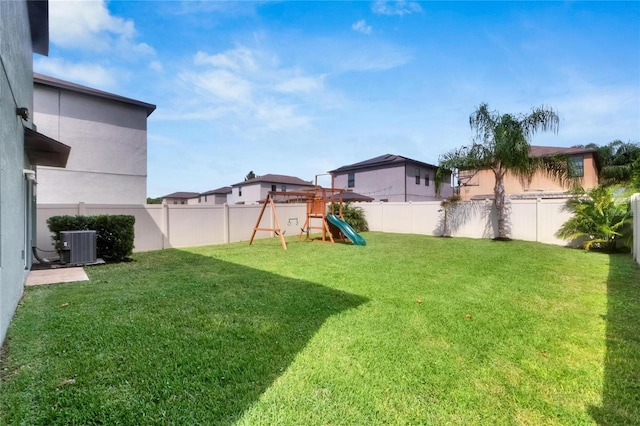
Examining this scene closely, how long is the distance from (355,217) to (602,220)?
32.4 feet

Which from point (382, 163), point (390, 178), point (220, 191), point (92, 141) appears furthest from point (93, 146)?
point (220, 191)

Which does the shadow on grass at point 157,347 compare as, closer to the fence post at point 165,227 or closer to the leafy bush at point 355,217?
the fence post at point 165,227

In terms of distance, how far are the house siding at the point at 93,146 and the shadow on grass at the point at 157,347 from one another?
10682 mm

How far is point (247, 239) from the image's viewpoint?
43.5 ft

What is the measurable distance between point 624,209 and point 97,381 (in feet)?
42.4

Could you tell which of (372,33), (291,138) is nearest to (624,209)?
(372,33)

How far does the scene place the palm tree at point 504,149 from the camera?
1141cm

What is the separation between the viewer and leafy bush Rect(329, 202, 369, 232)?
1655cm

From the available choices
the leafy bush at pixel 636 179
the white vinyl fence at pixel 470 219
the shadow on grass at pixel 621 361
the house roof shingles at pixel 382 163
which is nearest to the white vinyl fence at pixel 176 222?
the white vinyl fence at pixel 470 219

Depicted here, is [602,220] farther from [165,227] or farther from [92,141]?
[92,141]

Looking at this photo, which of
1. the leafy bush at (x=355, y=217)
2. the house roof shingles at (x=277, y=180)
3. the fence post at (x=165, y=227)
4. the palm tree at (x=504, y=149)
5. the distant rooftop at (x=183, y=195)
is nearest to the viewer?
the fence post at (x=165, y=227)

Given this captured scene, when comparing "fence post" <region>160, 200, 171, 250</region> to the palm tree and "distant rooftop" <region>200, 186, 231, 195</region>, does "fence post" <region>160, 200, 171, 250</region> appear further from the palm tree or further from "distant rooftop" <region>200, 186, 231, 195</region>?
"distant rooftop" <region>200, 186, 231, 195</region>

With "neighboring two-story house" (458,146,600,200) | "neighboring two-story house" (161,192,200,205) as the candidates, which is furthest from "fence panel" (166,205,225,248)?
"neighboring two-story house" (161,192,200,205)

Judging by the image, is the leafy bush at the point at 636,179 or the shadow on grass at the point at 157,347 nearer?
the shadow on grass at the point at 157,347
